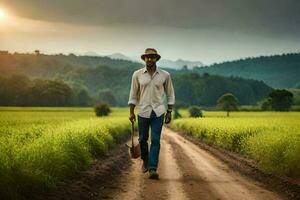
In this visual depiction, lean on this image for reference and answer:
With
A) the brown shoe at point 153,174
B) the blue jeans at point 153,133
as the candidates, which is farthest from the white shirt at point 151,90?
the brown shoe at point 153,174

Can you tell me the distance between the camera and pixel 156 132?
40.9ft

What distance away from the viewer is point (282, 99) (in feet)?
290

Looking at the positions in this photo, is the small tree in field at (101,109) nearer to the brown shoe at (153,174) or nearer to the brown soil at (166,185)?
the brown soil at (166,185)

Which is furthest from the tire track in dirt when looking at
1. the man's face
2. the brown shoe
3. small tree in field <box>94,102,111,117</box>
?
small tree in field <box>94,102,111,117</box>

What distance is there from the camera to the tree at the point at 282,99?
87188mm

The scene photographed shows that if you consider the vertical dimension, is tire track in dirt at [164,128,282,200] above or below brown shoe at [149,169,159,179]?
below

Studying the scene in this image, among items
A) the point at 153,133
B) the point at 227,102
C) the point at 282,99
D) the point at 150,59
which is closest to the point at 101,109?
the point at 227,102

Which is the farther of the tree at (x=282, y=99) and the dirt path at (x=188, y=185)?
the tree at (x=282, y=99)

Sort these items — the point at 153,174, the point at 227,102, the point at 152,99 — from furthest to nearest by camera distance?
the point at 227,102 < the point at 152,99 < the point at 153,174

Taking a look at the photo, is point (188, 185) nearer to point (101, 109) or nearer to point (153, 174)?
point (153, 174)

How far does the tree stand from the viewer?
87.2 metres

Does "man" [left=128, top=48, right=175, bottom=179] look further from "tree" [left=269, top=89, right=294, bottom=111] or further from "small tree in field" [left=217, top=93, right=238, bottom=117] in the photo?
"small tree in field" [left=217, top=93, right=238, bottom=117]

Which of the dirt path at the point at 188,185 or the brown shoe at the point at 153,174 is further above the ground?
the brown shoe at the point at 153,174

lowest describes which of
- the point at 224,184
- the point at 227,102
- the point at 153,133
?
the point at 224,184
